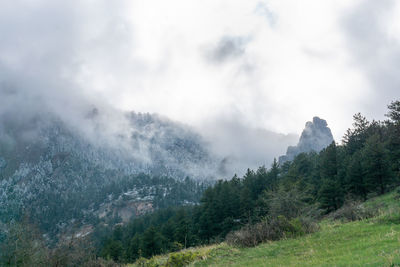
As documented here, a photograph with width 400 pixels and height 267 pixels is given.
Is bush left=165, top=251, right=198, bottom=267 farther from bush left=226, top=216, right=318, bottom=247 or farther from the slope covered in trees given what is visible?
the slope covered in trees

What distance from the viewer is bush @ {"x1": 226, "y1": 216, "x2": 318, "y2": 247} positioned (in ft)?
64.9

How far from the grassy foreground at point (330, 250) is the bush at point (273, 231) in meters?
0.85

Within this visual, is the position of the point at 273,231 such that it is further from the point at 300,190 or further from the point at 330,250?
the point at 300,190

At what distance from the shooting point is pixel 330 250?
13.8m

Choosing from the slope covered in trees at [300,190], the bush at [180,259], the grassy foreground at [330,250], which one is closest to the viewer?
the grassy foreground at [330,250]

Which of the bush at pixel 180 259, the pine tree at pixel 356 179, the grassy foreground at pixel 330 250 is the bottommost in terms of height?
the grassy foreground at pixel 330 250

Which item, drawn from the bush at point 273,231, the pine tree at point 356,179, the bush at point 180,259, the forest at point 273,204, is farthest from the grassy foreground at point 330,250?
the pine tree at point 356,179

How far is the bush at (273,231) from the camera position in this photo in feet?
64.9

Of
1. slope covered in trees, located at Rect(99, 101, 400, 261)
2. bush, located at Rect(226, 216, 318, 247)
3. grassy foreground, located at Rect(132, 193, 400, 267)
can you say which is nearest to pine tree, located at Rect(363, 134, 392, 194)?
slope covered in trees, located at Rect(99, 101, 400, 261)

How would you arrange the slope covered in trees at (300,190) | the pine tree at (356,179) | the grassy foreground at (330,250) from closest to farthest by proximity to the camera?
the grassy foreground at (330,250) < the slope covered in trees at (300,190) < the pine tree at (356,179)

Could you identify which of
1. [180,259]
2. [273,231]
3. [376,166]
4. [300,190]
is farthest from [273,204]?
[376,166]

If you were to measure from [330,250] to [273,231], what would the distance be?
6.67 metres

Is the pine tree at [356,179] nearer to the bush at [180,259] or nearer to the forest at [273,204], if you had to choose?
the forest at [273,204]

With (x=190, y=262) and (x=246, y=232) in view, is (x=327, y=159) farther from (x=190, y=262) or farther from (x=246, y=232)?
(x=190, y=262)
